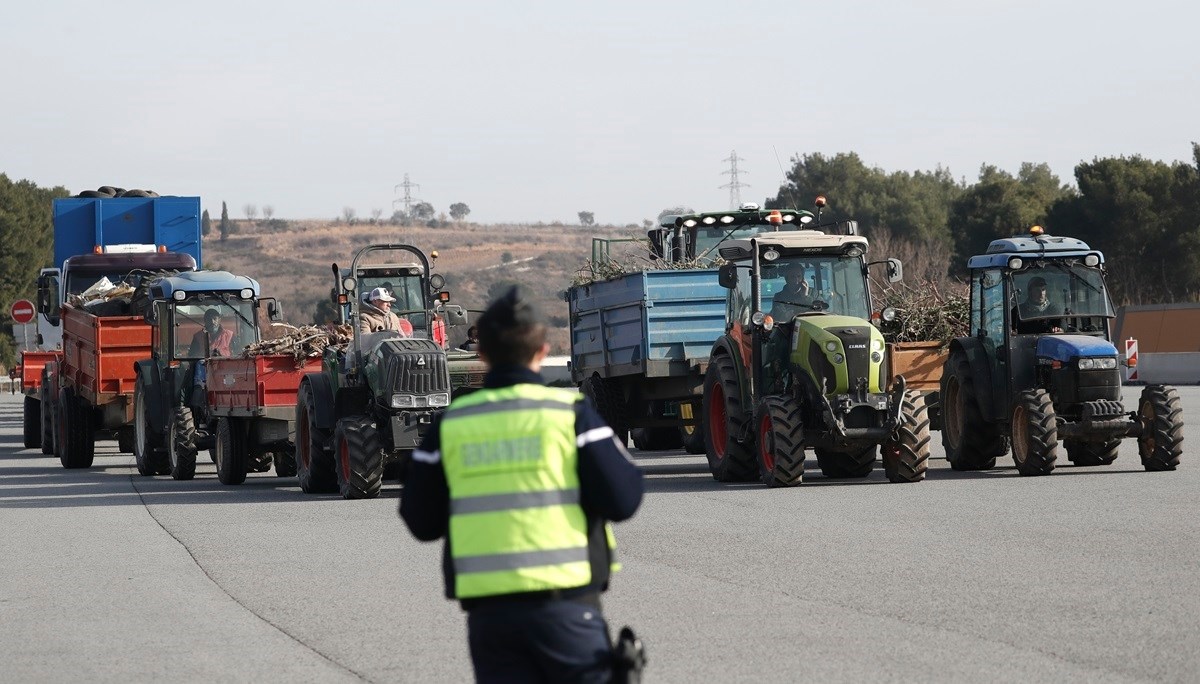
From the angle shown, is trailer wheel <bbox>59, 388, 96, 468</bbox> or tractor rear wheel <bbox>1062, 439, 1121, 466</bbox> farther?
trailer wheel <bbox>59, 388, 96, 468</bbox>

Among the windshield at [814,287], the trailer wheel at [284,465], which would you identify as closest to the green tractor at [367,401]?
the windshield at [814,287]

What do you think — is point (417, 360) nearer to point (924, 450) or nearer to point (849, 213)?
point (924, 450)

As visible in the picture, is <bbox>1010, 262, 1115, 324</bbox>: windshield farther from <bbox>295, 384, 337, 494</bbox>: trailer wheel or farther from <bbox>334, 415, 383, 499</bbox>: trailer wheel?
<bbox>295, 384, 337, 494</bbox>: trailer wheel

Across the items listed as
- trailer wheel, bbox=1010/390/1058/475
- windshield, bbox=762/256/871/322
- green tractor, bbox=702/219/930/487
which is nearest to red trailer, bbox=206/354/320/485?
green tractor, bbox=702/219/930/487

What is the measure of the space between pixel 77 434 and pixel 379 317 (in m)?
7.50

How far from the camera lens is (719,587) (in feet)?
35.4

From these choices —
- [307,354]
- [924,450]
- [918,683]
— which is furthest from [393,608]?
[307,354]

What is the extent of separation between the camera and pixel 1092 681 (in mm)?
7641

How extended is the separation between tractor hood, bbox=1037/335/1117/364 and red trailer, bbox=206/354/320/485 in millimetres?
7656

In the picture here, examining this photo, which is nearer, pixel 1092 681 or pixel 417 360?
pixel 1092 681

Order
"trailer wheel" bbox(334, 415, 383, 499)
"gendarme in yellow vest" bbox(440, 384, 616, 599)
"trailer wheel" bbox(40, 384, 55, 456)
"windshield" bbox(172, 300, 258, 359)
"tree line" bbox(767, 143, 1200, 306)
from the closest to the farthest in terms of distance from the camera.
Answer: "gendarme in yellow vest" bbox(440, 384, 616, 599) → "trailer wheel" bbox(334, 415, 383, 499) → "windshield" bbox(172, 300, 258, 359) → "trailer wheel" bbox(40, 384, 55, 456) → "tree line" bbox(767, 143, 1200, 306)

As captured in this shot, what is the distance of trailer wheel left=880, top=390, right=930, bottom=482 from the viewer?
17125mm

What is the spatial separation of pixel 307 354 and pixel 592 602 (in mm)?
14885

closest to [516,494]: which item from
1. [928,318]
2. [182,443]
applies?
[928,318]
